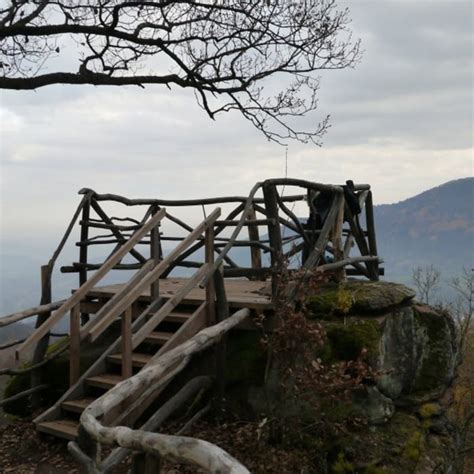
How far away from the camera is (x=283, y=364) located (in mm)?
5730

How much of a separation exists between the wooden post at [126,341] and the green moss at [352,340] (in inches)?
88.8

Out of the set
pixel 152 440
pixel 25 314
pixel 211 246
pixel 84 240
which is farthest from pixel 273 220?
pixel 152 440

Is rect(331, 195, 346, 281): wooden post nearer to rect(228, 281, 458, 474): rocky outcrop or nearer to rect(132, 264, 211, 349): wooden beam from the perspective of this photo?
rect(228, 281, 458, 474): rocky outcrop

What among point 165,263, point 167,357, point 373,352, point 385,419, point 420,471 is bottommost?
point 420,471

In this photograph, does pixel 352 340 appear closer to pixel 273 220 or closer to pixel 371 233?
pixel 273 220

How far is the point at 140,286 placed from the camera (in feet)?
18.3

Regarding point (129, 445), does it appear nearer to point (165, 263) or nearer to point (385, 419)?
point (165, 263)

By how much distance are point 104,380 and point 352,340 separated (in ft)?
9.07

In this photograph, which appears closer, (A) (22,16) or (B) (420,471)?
(B) (420,471)

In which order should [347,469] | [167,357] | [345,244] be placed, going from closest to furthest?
[167,357]
[347,469]
[345,244]

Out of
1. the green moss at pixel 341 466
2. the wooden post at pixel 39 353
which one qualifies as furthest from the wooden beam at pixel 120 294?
the green moss at pixel 341 466

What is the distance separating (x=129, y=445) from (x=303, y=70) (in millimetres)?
7896

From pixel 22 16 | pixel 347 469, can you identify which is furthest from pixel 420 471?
pixel 22 16

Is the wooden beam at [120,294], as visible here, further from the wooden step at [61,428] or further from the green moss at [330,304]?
the green moss at [330,304]
